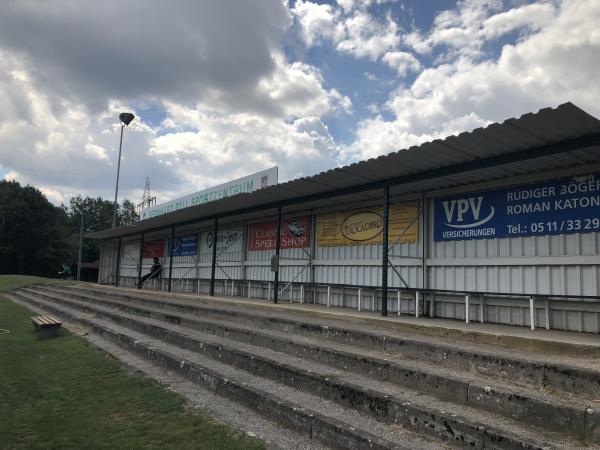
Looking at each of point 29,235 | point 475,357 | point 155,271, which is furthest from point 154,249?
point 29,235

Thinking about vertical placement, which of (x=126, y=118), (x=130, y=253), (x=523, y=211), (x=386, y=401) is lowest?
(x=386, y=401)

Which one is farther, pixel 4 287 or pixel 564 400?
pixel 4 287

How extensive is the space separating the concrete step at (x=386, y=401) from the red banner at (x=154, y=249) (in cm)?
1648

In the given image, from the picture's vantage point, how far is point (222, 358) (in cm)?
691

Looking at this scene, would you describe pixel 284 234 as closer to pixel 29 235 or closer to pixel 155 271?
pixel 155 271

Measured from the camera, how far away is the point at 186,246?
20.8 m

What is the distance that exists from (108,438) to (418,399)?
3.07 meters

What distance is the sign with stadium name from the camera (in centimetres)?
1983

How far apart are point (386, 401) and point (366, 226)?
7548 millimetres

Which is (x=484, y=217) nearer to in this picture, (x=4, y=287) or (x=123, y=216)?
(x=4, y=287)

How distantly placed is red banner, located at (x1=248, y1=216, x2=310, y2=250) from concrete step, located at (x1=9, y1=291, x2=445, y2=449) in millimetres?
6514

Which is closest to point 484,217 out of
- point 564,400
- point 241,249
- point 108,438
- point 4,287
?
point 564,400

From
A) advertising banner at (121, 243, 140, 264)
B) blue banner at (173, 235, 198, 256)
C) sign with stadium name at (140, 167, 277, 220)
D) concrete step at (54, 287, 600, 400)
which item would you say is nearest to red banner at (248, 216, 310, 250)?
sign with stadium name at (140, 167, 277, 220)

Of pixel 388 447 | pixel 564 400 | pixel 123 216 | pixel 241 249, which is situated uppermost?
pixel 123 216
